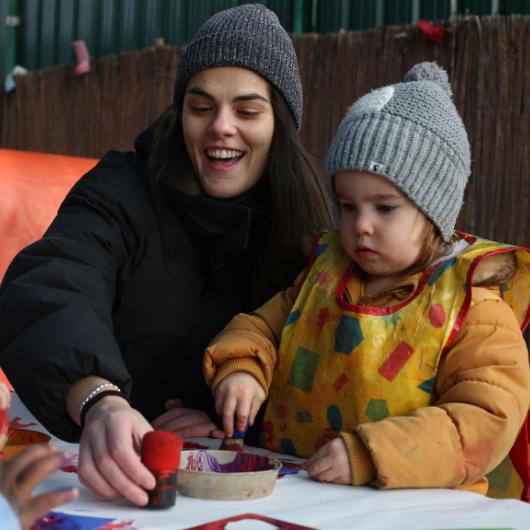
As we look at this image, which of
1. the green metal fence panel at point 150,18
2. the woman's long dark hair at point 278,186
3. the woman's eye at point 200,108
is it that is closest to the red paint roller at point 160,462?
the woman's long dark hair at point 278,186

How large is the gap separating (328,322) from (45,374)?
62 centimetres

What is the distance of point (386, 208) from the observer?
2.09 m

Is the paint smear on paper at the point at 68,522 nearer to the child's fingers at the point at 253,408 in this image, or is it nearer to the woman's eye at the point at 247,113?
the child's fingers at the point at 253,408

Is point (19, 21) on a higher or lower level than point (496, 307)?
higher

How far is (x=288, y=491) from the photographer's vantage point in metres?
1.63

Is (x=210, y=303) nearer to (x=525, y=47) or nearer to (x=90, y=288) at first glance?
(x=90, y=288)

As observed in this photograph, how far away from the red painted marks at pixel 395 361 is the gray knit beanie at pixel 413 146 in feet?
1.09

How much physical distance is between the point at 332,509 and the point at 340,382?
0.48 meters

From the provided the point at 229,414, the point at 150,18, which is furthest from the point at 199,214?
the point at 150,18

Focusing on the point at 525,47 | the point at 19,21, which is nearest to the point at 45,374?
the point at 525,47

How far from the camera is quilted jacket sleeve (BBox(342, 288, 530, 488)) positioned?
5.65 feet

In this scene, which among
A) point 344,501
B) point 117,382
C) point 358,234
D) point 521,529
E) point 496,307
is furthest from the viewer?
point 358,234

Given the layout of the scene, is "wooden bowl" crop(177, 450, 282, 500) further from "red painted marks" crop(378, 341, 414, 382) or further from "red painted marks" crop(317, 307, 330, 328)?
"red painted marks" crop(317, 307, 330, 328)

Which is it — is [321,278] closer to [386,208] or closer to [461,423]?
[386,208]
